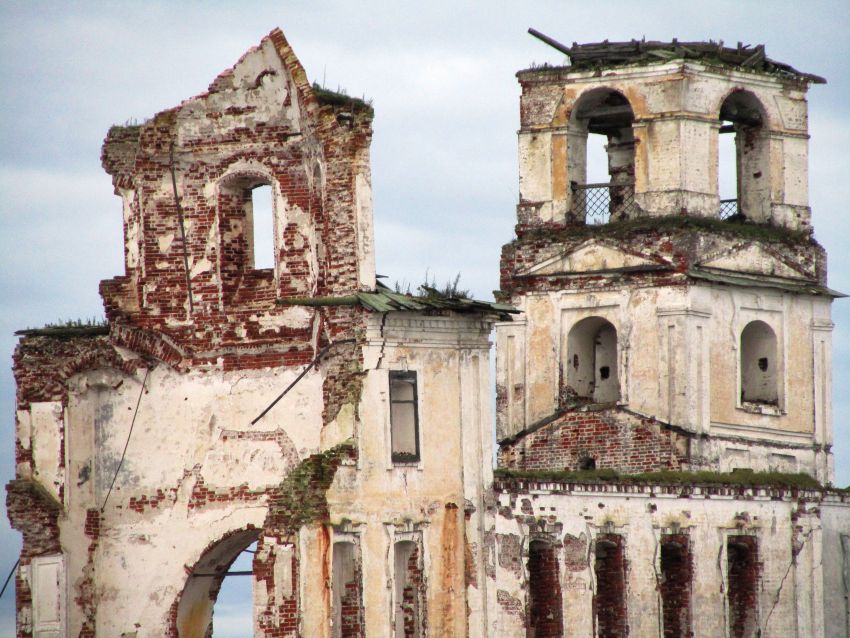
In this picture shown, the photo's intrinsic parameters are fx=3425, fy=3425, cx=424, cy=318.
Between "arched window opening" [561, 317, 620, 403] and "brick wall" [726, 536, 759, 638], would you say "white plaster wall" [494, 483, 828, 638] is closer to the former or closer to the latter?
"brick wall" [726, 536, 759, 638]

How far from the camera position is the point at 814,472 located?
55000mm

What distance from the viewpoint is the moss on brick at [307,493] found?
1795 inches

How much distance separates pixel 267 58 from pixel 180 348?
422 cm

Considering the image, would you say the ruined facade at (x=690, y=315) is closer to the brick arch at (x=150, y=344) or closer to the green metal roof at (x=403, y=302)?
the green metal roof at (x=403, y=302)

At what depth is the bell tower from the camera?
53594mm

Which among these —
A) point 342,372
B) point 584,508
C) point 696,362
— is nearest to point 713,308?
point 696,362

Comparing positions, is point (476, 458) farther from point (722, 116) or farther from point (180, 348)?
point (722, 116)

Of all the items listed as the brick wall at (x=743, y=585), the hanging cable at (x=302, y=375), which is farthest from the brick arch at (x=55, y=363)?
the brick wall at (x=743, y=585)

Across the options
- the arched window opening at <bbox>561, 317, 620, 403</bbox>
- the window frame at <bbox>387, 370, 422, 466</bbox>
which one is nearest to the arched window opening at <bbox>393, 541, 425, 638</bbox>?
the window frame at <bbox>387, 370, 422, 466</bbox>

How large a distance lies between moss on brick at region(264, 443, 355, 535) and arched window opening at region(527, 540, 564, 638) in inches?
160

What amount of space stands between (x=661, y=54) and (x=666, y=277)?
3596 millimetres

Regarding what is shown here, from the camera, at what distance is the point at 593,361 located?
181ft

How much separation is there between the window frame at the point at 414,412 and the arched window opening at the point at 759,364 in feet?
31.6

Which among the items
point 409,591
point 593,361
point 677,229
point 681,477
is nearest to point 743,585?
point 681,477
